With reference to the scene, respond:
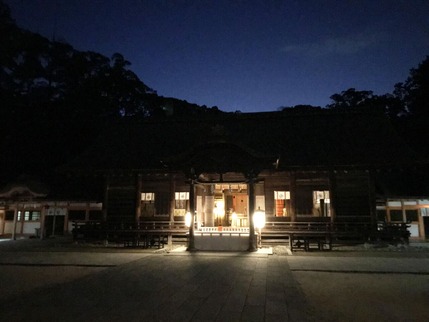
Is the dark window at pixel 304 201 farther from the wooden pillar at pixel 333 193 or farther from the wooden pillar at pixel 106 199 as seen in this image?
the wooden pillar at pixel 106 199

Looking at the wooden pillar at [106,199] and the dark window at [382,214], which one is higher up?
the wooden pillar at [106,199]

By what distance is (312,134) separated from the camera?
67.9 ft

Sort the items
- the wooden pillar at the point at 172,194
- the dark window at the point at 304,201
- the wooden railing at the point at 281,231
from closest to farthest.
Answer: the wooden railing at the point at 281,231 → the dark window at the point at 304,201 → the wooden pillar at the point at 172,194

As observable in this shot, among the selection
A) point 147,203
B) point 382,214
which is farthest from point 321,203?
point 147,203

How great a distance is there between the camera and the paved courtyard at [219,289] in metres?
5.84

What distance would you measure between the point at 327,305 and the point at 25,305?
6226mm

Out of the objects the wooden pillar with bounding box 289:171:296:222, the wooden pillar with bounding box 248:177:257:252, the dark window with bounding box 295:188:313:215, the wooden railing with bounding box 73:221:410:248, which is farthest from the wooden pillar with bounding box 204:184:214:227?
the dark window with bounding box 295:188:313:215

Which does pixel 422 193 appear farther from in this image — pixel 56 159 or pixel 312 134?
pixel 56 159

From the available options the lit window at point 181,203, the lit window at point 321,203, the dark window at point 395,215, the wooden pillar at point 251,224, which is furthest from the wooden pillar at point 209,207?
the dark window at point 395,215

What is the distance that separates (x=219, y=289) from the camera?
748 centimetres

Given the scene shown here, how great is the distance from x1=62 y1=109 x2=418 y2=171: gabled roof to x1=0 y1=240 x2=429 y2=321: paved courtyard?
552 cm

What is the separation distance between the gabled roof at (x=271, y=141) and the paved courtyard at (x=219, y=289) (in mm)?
5518

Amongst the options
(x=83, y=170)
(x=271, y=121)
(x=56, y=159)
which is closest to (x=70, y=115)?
(x=56, y=159)

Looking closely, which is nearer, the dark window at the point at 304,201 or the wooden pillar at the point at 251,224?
the wooden pillar at the point at 251,224
